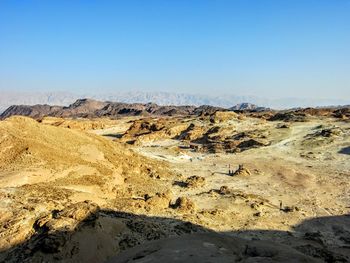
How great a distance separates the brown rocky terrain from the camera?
34.1 feet

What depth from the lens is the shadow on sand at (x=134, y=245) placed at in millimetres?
8625

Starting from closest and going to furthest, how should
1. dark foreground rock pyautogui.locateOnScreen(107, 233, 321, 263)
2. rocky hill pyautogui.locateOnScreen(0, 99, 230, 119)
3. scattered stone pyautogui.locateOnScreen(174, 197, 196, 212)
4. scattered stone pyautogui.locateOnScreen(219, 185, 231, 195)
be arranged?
1. dark foreground rock pyautogui.locateOnScreen(107, 233, 321, 263)
2. scattered stone pyautogui.locateOnScreen(174, 197, 196, 212)
3. scattered stone pyautogui.locateOnScreen(219, 185, 231, 195)
4. rocky hill pyautogui.locateOnScreen(0, 99, 230, 119)

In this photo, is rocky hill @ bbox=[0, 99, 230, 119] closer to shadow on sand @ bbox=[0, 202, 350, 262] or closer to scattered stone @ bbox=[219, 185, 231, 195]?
scattered stone @ bbox=[219, 185, 231, 195]

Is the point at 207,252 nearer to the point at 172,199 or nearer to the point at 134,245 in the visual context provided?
the point at 134,245

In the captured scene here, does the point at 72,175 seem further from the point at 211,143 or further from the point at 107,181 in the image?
the point at 211,143

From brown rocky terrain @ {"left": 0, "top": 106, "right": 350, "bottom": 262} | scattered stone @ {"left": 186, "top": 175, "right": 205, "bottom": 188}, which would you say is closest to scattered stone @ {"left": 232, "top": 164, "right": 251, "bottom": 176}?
brown rocky terrain @ {"left": 0, "top": 106, "right": 350, "bottom": 262}

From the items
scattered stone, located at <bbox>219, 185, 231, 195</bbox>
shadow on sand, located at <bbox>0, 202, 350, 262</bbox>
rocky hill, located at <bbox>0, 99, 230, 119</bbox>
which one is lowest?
rocky hill, located at <bbox>0, 99, 230, 119</bbox>

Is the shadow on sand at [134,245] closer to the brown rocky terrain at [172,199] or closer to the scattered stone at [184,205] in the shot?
the brown rocky terrain at [172,199]

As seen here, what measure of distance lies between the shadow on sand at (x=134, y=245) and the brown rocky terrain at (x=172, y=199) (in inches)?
1.1

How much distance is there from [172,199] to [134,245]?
7.04m

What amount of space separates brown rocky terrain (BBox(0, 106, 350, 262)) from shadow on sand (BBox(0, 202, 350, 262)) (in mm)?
29

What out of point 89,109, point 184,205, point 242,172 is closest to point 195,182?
point 242,172

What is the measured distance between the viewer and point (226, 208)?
57.5ft

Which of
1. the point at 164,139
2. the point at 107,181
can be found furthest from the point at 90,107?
the point at 107,181
